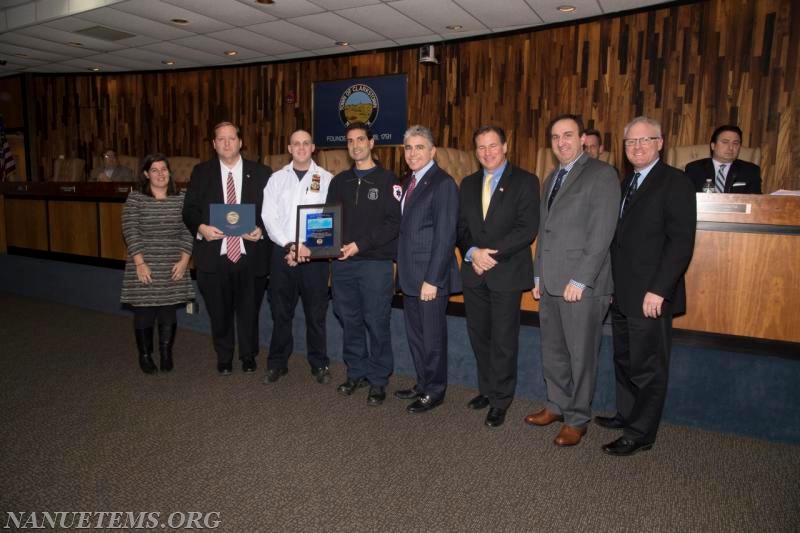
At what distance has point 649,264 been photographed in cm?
258

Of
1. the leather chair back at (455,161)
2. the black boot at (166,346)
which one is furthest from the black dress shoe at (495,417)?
the leather chair back at (455,161)

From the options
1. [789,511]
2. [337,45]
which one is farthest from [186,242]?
[337,45]

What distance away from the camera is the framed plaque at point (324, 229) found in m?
3.27

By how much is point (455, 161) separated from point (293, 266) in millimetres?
3468

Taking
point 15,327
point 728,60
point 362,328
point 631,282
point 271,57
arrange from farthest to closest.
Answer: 1. point 271,57
2. point 728,60
3. point 15,327
4. point 362,328
5. point 631,282

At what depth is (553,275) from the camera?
279 cm

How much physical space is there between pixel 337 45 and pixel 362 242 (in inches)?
218

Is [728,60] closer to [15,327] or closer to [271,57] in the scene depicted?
[271,57]

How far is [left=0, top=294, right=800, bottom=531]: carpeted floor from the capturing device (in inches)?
85.1

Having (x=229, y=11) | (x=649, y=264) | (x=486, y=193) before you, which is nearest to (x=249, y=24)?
(x=229, y=11)

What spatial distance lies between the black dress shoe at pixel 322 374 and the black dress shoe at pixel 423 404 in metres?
0.71

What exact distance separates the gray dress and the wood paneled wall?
4.55m

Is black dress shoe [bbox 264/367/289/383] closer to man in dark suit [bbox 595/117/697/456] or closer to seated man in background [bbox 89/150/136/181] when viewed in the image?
man in dark suit [bbox 595/117/697/456]

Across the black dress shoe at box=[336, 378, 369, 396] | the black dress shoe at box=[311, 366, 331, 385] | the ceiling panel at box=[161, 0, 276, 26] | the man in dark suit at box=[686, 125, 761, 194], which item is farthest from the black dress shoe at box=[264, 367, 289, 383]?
the ceiling panel at box=[161, 0, 276, 26]
